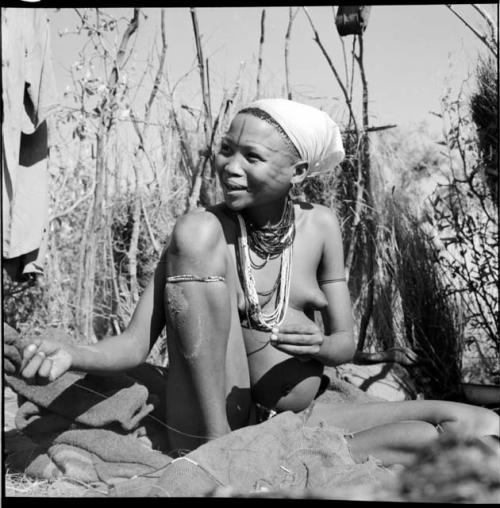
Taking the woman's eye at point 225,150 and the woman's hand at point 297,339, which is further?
the woman's eye at point 225,150

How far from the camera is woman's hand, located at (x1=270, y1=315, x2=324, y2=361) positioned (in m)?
2.28

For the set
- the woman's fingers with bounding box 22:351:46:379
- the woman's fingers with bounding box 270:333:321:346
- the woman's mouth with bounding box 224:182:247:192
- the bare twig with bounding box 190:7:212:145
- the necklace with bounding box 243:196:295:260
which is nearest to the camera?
the woman's fingers with bounding box 22:351:46:379

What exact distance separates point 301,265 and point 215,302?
0.46m

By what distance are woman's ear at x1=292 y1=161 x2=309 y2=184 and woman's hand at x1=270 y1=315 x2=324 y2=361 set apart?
2.03ft

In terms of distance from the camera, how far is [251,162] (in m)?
2.63

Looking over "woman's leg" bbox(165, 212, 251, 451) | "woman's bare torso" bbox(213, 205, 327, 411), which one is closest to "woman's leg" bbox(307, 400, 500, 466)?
"woman's bare torso" bbox(213, 205, 327, 411)

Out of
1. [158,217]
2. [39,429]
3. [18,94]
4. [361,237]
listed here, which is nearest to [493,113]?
[361,237]

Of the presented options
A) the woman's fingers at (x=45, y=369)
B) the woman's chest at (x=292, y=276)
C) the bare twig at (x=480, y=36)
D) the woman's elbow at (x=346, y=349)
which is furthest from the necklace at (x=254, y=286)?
the bare twig at (x=480, y=36)

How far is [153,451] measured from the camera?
260 cm

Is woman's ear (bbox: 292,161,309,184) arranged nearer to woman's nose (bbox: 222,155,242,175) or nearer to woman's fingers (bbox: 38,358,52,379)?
woman's nose (bbox: 222,155,242,175)

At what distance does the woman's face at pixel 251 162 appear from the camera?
8.61ft

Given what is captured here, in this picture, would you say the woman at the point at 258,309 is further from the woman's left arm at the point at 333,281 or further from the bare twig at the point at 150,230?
the bare twig at the point at 150,230

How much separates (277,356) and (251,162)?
675mm

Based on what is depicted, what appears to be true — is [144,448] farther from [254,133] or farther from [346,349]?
[254,133]
